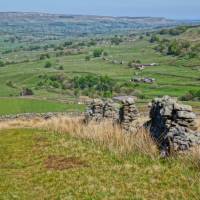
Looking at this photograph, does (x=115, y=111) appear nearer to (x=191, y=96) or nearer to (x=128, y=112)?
(x=128, y=112)

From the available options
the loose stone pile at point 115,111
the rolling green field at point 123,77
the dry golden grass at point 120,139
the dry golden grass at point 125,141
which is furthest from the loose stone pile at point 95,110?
the rolling green field at point 123,77

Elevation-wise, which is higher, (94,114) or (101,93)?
(94,114)

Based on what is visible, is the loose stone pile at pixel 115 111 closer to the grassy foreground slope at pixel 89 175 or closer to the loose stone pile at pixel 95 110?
the loose stone pile at pixel 95 110

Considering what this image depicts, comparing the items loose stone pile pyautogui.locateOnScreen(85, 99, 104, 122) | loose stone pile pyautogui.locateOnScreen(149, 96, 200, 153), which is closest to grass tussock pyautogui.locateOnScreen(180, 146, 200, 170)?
loose stone pile pyautogui.locateOnScreen(149, 96, 200, 153)

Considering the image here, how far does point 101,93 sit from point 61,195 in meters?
125

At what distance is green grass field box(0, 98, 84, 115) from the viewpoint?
90.3 m

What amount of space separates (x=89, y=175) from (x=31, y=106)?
273ft

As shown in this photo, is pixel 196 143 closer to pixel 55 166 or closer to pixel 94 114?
pixel 55 166

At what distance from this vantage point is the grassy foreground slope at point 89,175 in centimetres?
1267

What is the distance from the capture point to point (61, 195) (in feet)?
41.9

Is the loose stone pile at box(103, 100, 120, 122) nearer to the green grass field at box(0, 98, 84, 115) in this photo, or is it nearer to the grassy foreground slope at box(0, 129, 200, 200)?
the grassy foreground slope at box(0, 129, 200, 200)

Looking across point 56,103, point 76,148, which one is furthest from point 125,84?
point 76,148

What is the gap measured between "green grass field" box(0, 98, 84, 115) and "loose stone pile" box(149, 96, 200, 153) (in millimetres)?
71027

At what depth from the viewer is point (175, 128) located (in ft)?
54.3
